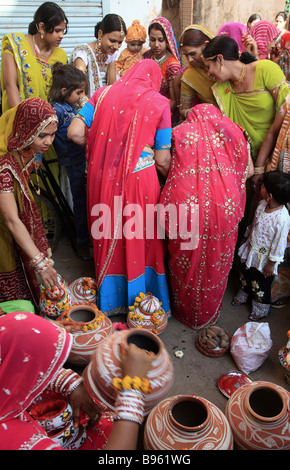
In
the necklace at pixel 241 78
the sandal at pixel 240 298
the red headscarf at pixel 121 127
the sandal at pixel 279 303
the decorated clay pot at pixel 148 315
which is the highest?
the necklace at pixel 241 78

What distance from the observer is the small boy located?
418 centimetres

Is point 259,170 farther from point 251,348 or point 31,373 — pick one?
point 31,373

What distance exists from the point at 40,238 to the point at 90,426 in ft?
4.41

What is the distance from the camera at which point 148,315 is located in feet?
8.71

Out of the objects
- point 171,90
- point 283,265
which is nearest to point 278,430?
point 283,265

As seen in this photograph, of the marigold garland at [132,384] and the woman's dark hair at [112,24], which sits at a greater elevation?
the woman's dark hair at [112,24]

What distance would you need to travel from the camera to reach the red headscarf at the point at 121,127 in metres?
2.43

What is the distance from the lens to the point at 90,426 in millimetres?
1722

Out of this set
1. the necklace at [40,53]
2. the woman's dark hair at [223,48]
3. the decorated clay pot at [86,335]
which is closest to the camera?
the decorated clay pot at [86,335]

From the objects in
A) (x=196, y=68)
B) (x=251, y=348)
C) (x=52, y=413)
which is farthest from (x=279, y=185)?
(x=52, y=413)

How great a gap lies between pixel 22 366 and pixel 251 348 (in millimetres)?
1684

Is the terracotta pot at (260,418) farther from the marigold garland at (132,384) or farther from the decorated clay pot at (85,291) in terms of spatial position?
the decorated clay pot at (85,291)

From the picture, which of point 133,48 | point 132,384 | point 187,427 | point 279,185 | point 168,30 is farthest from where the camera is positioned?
point 133,48

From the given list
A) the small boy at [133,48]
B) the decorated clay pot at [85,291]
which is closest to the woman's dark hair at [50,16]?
the small boy at [133,48]
